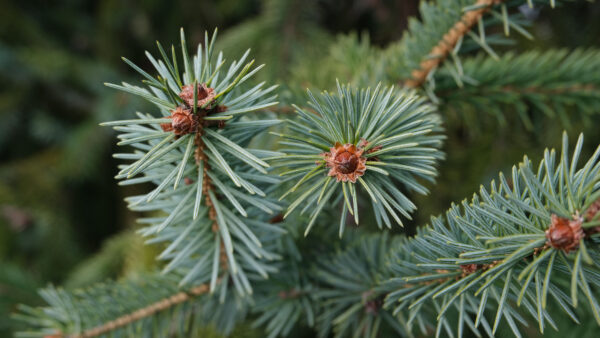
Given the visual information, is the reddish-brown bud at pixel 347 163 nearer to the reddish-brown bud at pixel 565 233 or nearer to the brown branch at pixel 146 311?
the reddish-brown bud at pixel 565 233

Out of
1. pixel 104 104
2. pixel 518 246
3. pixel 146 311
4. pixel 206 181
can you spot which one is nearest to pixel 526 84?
pixel 518 246

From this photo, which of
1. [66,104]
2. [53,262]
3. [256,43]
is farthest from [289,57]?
[66,104]

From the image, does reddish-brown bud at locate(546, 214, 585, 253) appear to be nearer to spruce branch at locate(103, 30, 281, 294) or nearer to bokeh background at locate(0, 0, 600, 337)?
spruce branch at locate(103, 30, 281, 294)

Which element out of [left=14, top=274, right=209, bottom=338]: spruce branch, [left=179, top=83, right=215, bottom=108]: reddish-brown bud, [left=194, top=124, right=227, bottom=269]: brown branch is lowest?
[left=14, top=274, right=209, bottom=338]: spruce branch

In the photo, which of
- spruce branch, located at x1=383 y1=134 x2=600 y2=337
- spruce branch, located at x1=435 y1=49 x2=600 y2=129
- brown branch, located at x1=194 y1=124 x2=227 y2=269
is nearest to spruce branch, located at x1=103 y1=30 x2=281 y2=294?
brown branch, located at x1=194 y1=124 x2=227 y2=269

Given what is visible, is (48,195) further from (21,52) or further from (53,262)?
(21,52)

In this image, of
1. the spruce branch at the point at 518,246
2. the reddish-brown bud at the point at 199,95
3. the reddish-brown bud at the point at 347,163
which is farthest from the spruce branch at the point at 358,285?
the reddish-brown bud at the point at 199,95
